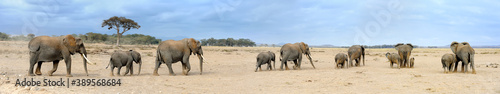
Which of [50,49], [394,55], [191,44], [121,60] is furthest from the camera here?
[394,55]

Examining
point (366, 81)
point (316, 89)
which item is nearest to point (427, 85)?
point (366, 81)

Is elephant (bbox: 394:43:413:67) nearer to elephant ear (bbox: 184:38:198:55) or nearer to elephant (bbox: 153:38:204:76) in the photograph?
elephant (bbox: 153:38:204:76)

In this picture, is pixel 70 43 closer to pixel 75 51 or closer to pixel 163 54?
pixel 75 51

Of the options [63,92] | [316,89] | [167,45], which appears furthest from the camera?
[167,45]

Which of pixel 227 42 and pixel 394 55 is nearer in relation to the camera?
pixel 394 55

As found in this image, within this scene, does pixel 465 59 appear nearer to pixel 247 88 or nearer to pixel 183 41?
pixel 247 88

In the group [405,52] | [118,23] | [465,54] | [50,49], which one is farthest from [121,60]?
[118,23]

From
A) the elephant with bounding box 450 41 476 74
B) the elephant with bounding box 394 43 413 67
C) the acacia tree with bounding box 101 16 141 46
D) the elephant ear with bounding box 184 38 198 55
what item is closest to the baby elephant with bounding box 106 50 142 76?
the elephant ear with bounding box 184 38 198 55

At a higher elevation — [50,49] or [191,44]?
[191,44]

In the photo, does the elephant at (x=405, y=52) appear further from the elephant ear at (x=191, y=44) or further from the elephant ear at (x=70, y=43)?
the elephant ear at (x=70, y=43)

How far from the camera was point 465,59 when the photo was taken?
13.7 m

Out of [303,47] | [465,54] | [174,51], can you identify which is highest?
[303,47]

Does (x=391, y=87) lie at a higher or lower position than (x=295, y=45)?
lower

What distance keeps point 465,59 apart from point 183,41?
11.6 metres
